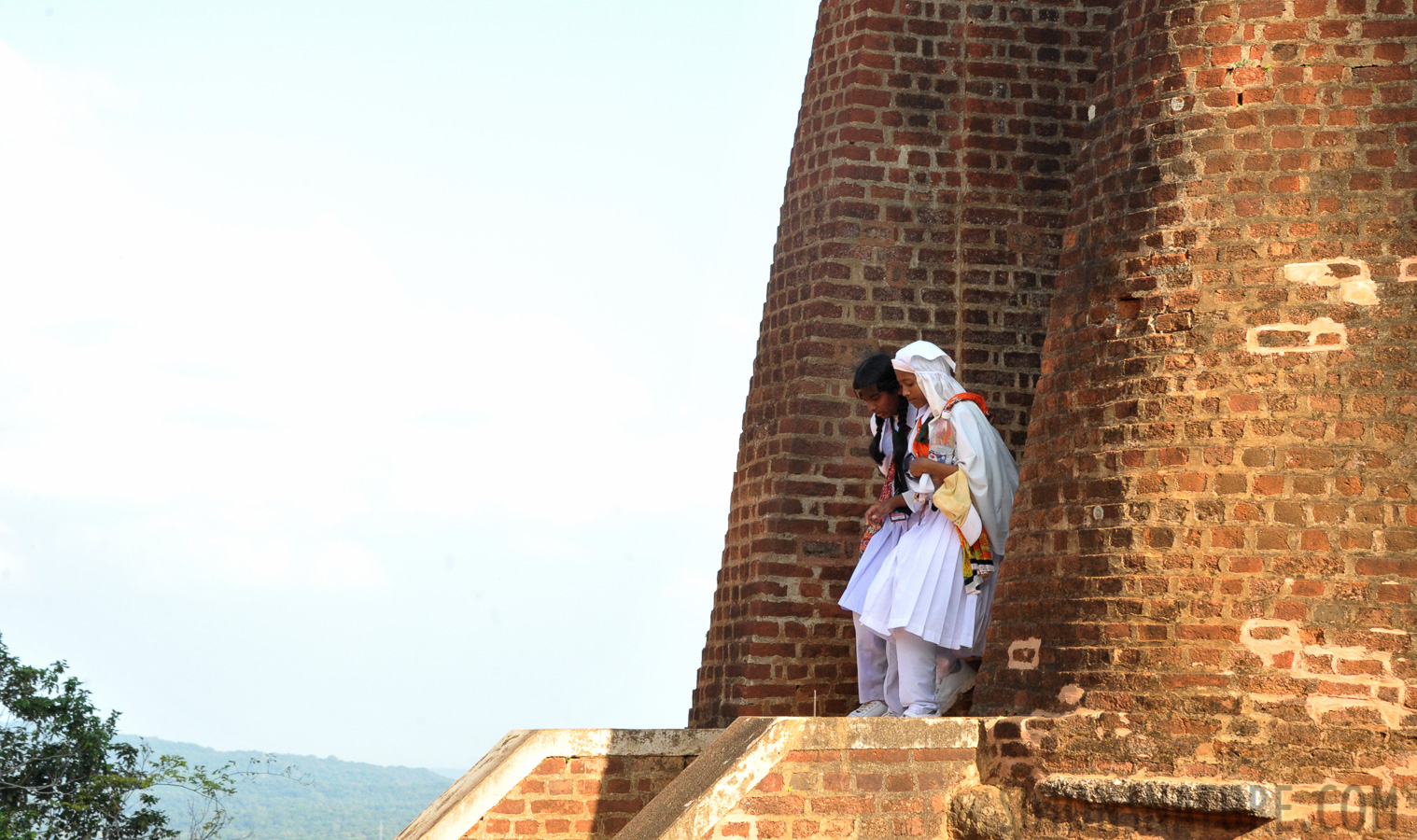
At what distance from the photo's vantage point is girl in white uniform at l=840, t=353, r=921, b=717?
774 cm

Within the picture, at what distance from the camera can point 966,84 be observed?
29.6ft

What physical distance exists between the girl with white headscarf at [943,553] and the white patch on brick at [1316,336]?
147 cm

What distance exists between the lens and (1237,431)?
20.7 ft

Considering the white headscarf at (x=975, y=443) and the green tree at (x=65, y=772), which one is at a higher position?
the white headscarf at (x=975, y=443)

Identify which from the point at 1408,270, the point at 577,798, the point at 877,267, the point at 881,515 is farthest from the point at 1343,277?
the point at 577,798

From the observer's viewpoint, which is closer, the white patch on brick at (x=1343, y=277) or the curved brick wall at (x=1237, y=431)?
the curved brick wall at (x=1237, y=431)

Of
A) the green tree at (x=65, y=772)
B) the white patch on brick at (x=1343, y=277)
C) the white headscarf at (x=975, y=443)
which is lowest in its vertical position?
the green tree at (x=65, y=772)

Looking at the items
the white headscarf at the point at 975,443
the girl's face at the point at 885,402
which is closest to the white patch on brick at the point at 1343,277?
the white headscarf at the point at 975,443

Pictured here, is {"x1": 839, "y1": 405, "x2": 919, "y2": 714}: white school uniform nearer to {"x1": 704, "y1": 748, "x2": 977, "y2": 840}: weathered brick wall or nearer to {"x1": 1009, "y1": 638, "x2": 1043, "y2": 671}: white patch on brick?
{"x1": 1009, "y1": 638, "x2": 1043, "y2": 671}: white patch on brick

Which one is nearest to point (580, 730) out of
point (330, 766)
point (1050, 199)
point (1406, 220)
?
point (1050, 199)

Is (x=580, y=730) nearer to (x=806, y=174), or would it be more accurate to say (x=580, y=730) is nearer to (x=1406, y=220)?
(x=806, y=174)

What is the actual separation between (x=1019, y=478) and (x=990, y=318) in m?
1.96

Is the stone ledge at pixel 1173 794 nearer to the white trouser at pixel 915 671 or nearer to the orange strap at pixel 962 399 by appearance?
the white trouser at pixel 915 671

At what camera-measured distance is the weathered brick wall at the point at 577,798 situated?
843 cm
